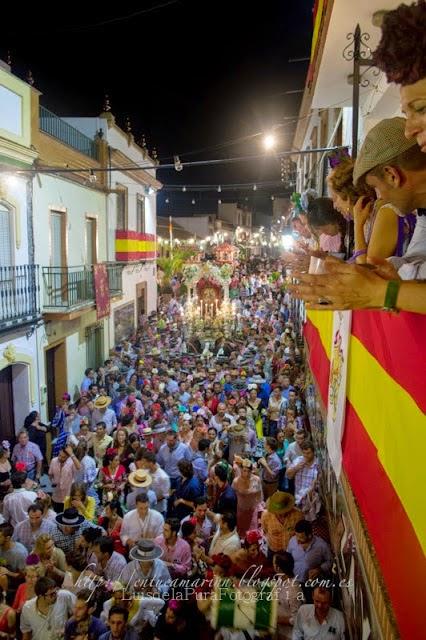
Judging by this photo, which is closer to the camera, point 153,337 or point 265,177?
point 153,337

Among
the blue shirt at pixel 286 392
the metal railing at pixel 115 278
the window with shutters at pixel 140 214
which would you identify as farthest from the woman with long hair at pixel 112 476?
the window with shutters at pixel 140 214

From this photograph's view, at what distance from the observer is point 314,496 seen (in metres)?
6.66

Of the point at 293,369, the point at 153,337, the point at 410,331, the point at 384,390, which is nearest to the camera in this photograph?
the point at 410,331

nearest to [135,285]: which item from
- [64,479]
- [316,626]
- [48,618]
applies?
[64,479]

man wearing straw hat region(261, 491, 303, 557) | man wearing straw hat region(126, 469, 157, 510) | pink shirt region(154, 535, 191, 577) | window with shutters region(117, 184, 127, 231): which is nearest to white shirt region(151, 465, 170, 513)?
man wearing straw hat region(126, 469, 157, 510)

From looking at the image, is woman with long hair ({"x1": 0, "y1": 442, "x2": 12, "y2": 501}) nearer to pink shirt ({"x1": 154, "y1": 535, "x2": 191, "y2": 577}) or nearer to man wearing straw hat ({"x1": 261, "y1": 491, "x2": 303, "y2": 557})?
pink shirt ({"x1": 154, "y1": 535, "x2": 191, "y2": 577})

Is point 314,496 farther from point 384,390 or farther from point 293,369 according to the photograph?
point 293,369

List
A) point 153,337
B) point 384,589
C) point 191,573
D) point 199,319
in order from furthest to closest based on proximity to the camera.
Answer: point 199,319
point 153,337
point 191,573
point 384,589

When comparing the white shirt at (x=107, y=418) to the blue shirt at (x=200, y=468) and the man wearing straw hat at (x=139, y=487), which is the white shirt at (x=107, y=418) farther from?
the man wearing straw hat at (x=139, y=487)

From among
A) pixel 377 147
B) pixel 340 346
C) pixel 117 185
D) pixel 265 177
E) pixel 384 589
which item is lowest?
pixel 384 589

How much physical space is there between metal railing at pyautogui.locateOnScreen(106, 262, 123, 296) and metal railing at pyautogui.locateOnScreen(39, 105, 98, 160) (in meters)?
3.77

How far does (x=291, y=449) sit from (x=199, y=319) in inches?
577

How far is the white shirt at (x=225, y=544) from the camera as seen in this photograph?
555cm

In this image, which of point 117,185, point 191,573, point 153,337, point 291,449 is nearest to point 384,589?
point 191,573
